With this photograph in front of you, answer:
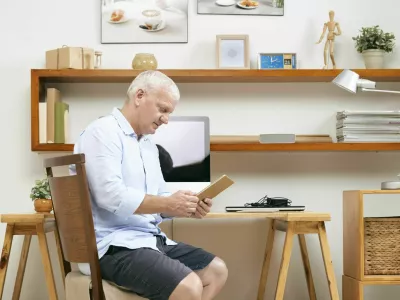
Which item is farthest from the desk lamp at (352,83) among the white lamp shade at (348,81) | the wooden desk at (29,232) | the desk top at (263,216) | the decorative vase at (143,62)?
the wooden desk at (29,232)

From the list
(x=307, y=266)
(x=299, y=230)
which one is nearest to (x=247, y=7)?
(x=299, y=230)

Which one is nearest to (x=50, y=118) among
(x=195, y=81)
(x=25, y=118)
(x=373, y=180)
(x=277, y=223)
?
(x=25, y=118)

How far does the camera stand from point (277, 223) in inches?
143

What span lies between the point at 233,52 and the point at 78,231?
186 cm

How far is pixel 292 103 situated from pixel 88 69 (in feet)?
3.80

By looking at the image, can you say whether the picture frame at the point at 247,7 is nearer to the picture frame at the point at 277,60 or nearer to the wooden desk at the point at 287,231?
the picture frame at the point at 277,60

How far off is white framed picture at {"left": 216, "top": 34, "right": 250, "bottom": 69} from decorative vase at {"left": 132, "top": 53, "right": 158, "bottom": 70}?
0.37 meters

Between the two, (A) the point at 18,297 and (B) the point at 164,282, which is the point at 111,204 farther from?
(A) the point at 18,297

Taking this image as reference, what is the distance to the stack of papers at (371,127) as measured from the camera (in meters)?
3.66

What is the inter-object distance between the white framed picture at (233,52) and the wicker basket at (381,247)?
1080 mm

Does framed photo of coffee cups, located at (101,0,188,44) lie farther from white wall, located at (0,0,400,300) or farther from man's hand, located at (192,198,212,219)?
man's hand, located at (192,198,212,219)

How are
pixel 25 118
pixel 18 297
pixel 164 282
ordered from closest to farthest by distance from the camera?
1. pixel 164 282
2. pixel 18 297
3. pixel 25 118

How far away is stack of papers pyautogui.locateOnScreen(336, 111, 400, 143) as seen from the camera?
12.0ft

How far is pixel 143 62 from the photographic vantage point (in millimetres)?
3662
